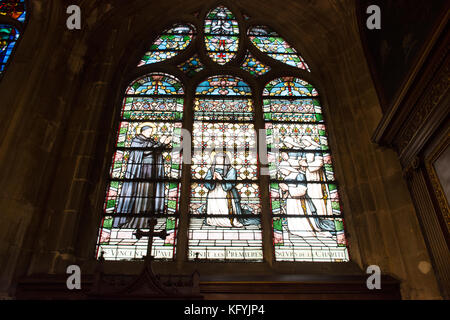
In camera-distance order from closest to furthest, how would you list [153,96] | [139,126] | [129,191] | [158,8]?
[129,191] < [139,126] < [153,96] < [158,8]

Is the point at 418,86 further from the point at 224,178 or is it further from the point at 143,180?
the point at 143,180

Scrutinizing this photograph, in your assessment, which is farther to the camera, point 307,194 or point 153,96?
point 153,96

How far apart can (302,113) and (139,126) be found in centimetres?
288

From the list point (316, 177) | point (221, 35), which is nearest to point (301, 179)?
point (316, 177)

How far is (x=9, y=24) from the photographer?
7.57 meters

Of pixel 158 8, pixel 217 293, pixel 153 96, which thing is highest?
pixel 158 8

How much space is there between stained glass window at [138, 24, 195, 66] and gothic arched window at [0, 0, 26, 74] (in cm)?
226

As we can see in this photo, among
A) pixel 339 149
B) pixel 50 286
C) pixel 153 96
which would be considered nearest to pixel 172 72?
pixel 153 96

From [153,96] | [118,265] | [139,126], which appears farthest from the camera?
[153,96]

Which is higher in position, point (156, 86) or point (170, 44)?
point (170, 44)

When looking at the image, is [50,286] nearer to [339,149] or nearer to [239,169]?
[239,169]

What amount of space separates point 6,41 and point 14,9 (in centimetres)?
89

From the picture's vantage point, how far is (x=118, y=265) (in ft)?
17.7

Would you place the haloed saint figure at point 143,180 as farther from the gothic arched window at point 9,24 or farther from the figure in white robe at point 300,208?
the gothic arched window at point 9,24
